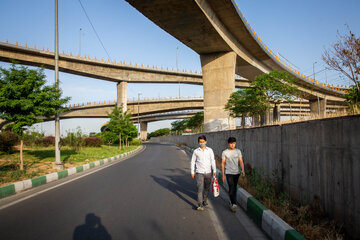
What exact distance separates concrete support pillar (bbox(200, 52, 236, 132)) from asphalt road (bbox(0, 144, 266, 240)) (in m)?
19.7

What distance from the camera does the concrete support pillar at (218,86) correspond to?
26484 millimetres

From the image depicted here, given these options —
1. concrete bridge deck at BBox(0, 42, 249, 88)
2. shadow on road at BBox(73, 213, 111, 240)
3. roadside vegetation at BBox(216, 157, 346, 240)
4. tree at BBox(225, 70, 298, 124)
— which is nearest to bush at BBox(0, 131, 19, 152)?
shadow on road at BBox(73, 213, 111, 240)

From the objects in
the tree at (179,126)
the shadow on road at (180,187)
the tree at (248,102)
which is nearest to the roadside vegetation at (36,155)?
the shadow on road at (180,187)

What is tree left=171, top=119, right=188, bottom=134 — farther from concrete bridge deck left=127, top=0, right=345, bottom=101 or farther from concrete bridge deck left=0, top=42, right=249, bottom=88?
concrete bridge deck left=127, top=0, right=345, bottom=101

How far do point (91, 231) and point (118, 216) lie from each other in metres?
0.82

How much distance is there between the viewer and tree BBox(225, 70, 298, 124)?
21641 mm

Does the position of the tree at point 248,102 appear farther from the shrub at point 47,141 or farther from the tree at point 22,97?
the shrub at point 47,141

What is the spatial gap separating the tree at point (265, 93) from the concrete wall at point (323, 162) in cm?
1572

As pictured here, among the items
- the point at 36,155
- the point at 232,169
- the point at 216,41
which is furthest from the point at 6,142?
the point at 216,41

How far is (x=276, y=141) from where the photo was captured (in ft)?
21.9

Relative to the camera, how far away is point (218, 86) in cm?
2678

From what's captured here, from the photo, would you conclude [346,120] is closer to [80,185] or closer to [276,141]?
[276,141]

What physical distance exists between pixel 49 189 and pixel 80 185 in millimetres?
940

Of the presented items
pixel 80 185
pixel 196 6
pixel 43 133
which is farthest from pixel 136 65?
pixel 80 185
